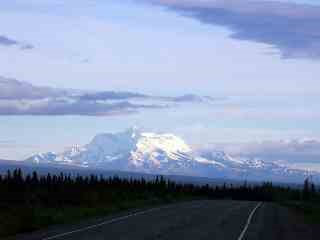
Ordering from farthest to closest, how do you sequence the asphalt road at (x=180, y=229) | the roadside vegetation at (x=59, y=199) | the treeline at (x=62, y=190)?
the treeline at (x=62, y=190) → the roadside vegetation at (x=59, y=199) → the asphalt road at (x=180, y=229)

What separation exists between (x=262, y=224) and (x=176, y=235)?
946cm

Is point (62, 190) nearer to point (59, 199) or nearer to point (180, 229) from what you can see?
point (59, 199)

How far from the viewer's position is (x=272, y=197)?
99.6m

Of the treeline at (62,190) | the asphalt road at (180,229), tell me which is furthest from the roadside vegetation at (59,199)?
the asphalt road at (180,229)

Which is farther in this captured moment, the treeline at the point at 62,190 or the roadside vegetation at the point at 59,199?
the treeline at the point at 62,190

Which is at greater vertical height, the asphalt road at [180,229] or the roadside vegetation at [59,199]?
the roadside vegetation at [59,199]

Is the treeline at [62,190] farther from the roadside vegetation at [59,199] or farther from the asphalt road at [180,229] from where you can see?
the asphalt road at [180,229]

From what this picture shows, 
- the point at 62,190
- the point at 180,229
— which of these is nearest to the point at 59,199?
the point at 62,190

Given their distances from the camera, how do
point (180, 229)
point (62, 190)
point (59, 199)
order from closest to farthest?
point (180, 229), point (59, 199), point (62, 190)

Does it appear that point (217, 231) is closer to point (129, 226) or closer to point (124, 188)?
point (129, 226)

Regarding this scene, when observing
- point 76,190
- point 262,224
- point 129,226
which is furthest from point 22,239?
point 76,190

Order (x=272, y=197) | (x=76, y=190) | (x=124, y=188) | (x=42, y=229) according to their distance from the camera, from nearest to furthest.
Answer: (x=42, y=229) < (x=76, y=190) < (x=124, y=188) < (x=272, y=197)

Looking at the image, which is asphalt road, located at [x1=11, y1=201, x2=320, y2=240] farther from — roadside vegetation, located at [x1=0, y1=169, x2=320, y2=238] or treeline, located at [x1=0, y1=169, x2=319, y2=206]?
treeline, located at [x1=0, y1=169, x2=319, y2=206]

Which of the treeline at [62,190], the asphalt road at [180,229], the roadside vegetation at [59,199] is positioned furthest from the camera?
the treeline at [62,190]
